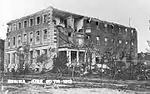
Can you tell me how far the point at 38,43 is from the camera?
3819 cm

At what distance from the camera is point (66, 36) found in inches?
1491

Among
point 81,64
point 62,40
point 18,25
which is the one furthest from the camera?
point 18,25

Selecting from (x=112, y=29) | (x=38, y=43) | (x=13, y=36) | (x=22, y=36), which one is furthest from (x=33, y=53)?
(x=112, y=29)

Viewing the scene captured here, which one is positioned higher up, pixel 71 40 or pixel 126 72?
pixel 71 40

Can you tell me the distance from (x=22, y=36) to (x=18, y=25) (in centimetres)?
294

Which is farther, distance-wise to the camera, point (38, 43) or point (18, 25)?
point (18, 25)

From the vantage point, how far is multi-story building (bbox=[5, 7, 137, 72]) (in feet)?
119

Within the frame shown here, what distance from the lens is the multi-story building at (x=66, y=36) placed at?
36.2 metres

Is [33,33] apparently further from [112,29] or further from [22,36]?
[112,29]

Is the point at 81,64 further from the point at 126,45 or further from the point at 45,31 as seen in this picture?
the point at 126,45

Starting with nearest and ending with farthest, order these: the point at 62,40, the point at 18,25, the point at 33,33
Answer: the point at 62,40, the point at 33,33, the point at 18,25

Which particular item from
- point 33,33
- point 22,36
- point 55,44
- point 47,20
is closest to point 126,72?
point 55,44

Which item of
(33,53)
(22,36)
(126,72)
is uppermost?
(22,36)

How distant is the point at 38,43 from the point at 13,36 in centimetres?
850
